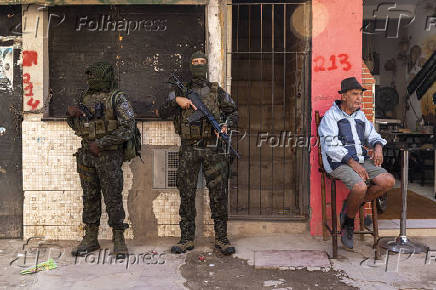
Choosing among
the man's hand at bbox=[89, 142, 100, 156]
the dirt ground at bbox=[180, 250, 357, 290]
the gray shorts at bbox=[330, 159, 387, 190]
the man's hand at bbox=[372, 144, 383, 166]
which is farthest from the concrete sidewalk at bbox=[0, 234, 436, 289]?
the man's hand at bbox=[89, 142, 100, 156]

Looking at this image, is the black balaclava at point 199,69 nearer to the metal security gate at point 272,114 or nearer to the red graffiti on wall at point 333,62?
the metal security gate at point 272,114

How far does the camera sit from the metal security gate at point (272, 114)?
596cm

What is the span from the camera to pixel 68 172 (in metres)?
5.65


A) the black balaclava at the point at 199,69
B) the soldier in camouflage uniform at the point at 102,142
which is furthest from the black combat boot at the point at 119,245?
the black balaclava at the point at 199,69

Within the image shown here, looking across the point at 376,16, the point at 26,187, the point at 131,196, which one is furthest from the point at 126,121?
the point at 376,16

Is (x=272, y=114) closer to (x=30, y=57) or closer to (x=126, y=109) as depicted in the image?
(x=126, y=109)

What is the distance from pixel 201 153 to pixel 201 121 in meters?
0.35

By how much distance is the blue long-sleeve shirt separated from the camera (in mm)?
5059

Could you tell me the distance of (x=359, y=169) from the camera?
495 centimetres

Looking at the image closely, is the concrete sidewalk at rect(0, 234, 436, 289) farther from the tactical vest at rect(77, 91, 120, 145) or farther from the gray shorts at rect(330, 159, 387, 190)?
the tactical vest at rect(77, 91, 120, 145)

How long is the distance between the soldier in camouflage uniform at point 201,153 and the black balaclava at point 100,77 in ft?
2.08

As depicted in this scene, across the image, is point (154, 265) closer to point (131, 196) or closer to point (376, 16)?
point (131, 196)

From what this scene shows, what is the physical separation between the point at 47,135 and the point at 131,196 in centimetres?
124

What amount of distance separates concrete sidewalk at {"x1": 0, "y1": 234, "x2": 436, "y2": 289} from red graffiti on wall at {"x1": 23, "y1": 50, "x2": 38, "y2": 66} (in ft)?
7.09
